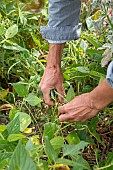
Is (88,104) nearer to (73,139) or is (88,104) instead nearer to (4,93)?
(73,139)

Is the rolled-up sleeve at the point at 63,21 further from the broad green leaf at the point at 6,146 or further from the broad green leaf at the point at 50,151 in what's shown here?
the broad green leaf at the point at 50,151

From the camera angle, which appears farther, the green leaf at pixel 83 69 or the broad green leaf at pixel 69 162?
the green leaf at pixel 83 69

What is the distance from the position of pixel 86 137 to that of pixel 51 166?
12.2 inches

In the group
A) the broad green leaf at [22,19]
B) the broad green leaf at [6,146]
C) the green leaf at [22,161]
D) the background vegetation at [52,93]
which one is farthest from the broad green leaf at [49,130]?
the broad green leaf at [22,19]

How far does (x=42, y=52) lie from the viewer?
1871 millimetres

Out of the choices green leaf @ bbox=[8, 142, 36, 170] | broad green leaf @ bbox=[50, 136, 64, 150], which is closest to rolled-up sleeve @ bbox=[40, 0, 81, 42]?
broad green leaf @ bbox=[50, 136, 64, 150]

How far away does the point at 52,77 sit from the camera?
4.79ft

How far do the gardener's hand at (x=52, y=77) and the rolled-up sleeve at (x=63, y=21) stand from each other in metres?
Answer: 0.04

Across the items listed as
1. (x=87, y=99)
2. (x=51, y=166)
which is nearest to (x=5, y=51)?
(x=87, y=99)

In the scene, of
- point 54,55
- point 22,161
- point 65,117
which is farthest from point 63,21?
point 22,161

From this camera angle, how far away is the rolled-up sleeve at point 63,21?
4.55 feet

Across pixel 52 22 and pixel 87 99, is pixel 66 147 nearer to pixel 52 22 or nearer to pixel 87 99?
pixel 87 99

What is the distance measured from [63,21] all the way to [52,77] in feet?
0.57

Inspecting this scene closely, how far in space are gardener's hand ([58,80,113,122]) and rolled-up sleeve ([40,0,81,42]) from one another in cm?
27
